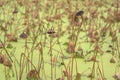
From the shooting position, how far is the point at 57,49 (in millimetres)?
3480

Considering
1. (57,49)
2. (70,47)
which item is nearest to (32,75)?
(70,47)

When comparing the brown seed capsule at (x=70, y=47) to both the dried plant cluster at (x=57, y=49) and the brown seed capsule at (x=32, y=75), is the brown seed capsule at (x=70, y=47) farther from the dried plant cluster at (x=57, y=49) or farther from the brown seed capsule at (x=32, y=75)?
the brown seed capsule at (x=32, y=75)

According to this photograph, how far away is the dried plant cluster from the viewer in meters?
2.53

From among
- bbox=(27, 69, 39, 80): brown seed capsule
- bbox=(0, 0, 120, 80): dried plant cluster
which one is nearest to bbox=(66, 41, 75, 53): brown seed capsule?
bbox=(0, 0, 120, 80): dried plant cluster

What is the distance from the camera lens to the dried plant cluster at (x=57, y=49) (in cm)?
253

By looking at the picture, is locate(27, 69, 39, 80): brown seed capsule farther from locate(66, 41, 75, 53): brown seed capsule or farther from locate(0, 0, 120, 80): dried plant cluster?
locate(66, 41, 75, 53): brown seed capsule

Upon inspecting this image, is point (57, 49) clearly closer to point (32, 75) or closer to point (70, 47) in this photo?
point (70, 47)

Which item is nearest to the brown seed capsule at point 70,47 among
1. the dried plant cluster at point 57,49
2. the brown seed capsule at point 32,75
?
the dried plant cluster at point 57,49

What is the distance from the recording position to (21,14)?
5352 millimetres

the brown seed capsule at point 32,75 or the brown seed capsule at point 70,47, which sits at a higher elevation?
the brown seed capsule at point 70,47

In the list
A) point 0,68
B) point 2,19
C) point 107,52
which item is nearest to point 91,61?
point 107,52

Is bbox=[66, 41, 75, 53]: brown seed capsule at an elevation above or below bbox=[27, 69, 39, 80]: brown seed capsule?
above

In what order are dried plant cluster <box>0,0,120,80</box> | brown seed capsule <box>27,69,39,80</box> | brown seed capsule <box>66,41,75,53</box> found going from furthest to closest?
brown seed capsule <box>66,41,75,53</box>, dried plant cluster <box>0,0,120,80</box>, brown seed capsule <box>27,69,39,80</box>

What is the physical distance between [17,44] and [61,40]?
59cm
